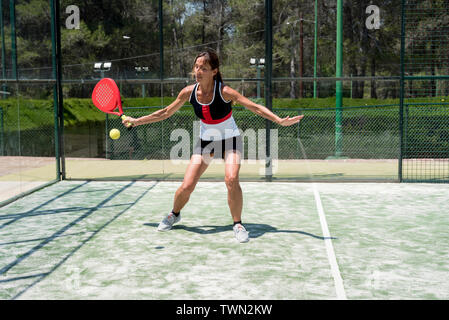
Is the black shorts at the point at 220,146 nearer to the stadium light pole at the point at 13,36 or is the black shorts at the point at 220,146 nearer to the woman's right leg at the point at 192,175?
the woman's right leg at the point at 192,175

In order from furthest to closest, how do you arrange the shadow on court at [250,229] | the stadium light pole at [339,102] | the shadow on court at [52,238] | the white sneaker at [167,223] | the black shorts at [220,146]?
the stadium light pole at [339,102], the white sneaker at [167,223], the shadow on court at [250,229], the black shorts at [220,146], the shadow on court at [52,238]

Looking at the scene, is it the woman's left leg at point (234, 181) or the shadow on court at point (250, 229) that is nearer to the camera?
the woman's left leg at point (234, 181)

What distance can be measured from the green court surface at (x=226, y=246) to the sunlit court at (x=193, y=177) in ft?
0.08

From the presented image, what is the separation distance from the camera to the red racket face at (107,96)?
6434mm

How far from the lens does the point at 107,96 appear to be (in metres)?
6.55

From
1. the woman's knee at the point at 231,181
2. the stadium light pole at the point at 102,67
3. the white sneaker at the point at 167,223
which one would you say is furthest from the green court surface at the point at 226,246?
the stadium light pole at the point at 102,67

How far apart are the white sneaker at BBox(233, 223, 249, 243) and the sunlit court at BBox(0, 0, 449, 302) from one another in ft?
0.04

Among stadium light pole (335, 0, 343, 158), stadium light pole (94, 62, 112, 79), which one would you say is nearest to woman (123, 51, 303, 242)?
stadium light pole (94, 62, 112, 79)

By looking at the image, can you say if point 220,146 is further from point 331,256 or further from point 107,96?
point 331,256

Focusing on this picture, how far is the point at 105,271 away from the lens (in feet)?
16.2

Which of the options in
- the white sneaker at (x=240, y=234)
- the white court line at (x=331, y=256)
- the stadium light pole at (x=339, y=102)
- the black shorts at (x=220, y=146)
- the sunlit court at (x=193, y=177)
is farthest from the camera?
the stadium light pole at (x=339, y=102)

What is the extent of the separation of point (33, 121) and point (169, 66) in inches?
128
